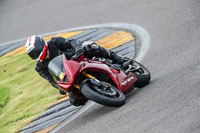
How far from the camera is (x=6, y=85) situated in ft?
31.8

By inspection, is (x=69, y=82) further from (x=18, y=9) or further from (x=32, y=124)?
(x=18, y=9)

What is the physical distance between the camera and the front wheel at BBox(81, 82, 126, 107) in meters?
5.70

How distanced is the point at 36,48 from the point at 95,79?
120 cm

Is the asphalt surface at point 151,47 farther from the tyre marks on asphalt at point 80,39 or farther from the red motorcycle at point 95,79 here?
the tyre marks on asphalt at point 80,39

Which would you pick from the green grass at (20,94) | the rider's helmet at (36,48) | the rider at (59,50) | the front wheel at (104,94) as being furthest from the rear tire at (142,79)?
the green grass at (20,94)

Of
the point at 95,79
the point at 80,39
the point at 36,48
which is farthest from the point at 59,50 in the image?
the point at 80,39

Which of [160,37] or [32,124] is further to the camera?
[160,37]

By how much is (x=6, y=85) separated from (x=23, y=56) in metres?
1.36

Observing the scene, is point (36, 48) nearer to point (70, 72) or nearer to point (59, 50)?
point (59, 50)

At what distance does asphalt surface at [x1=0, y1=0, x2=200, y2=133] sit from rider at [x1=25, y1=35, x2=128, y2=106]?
710 mm

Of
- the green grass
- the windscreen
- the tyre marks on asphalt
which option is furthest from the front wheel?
the green grass

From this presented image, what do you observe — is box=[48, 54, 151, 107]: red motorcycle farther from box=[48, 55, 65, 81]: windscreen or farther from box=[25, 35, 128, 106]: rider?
box=[25, 35, 128, 106]: rider

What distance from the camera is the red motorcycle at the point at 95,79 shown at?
587cm

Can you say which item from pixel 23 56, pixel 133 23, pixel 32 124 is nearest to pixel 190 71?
pixel 32 124
